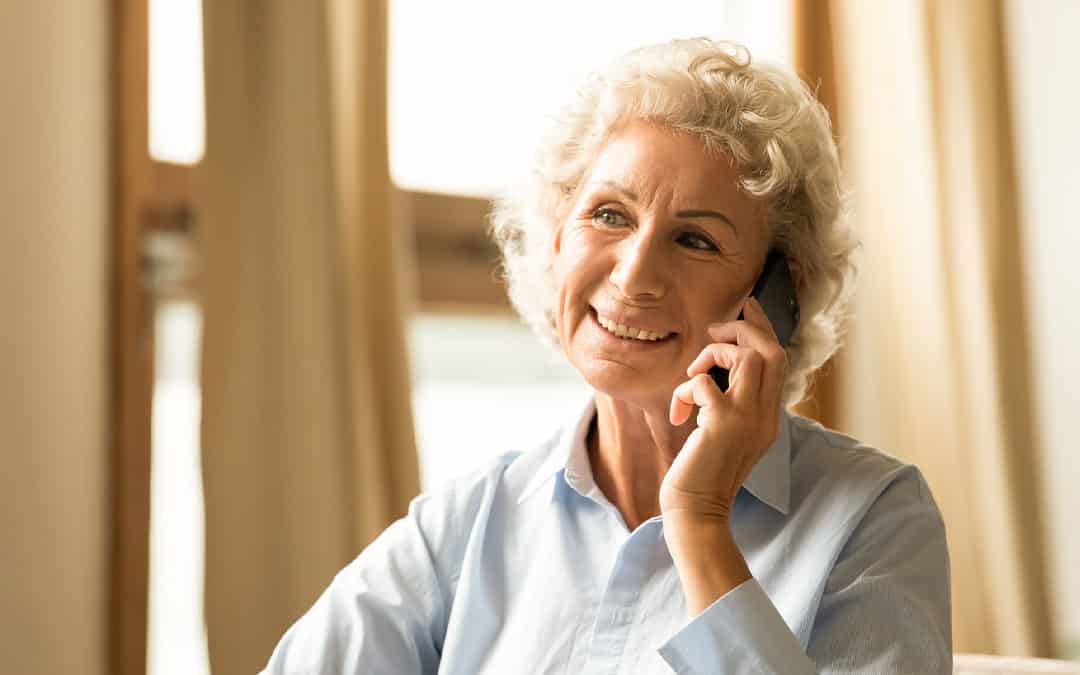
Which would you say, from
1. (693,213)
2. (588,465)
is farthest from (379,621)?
(693,213)

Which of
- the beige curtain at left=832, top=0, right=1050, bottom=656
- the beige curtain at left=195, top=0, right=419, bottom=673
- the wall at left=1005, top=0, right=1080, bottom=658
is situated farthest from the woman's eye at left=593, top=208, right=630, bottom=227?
the wall at left=1005, top=0, right=1080, bottom=658

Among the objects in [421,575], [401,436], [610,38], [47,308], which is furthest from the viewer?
[610,38]

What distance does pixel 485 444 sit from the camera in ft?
9.77

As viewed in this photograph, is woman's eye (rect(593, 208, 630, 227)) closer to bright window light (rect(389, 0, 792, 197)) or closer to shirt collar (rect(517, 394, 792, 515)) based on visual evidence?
shirt collar (rect(517, 394, 792, 515))

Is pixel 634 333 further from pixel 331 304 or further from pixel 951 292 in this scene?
pixel 951 292

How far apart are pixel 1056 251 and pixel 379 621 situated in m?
2.52

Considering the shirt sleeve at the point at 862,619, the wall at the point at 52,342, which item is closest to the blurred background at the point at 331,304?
the wall at the point at 52,342

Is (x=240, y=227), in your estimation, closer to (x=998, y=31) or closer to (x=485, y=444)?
(x=485, y=444)

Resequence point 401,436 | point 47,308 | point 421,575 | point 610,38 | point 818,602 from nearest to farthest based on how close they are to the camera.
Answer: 1. point 818,602
2. point 421,575
3. point 47,308
4. point 401,436
5. point 610,38

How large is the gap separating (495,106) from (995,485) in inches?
66.6

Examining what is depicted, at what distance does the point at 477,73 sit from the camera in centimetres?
289

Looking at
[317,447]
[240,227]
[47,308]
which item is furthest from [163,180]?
[317,447]

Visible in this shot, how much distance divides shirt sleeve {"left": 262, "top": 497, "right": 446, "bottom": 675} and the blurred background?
453 millimetres

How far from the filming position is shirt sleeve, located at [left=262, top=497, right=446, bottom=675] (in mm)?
1525
